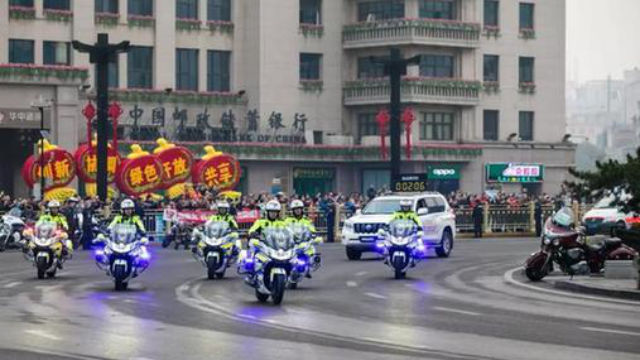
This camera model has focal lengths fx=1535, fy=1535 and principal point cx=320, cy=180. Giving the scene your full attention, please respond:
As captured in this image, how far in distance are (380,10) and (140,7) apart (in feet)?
43.8

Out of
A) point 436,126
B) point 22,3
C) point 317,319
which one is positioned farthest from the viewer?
point 436,126

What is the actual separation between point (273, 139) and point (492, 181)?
42.0 feet

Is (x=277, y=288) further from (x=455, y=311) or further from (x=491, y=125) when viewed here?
(x=491, y=125)

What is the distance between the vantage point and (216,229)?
31.9 m

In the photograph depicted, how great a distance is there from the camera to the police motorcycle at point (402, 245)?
3206cm

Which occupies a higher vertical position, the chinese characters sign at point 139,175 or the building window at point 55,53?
the building window at point 55,53

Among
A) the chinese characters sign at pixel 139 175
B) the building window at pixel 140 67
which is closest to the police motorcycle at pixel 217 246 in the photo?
the chinese characters sign at pixel 139 175

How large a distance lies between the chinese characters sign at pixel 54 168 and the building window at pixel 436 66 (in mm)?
29003

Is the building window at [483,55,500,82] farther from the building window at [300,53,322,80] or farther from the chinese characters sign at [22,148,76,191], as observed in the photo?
the chinese characters sign at [22,148,76,191]

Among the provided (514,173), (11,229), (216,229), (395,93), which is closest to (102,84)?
(11,229)

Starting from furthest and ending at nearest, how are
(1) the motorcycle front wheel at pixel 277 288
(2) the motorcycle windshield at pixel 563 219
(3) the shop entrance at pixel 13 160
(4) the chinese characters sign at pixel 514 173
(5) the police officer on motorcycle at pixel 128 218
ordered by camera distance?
(4) the chinese characters sign at pixel 514 173
(3) the shop entrance at pixel 13 160
(2) the motorcycle windshield at pixel 563 219
(5) the police officer on motorcycle at pixel 128 218
(1) the motorcycle front wheel at pixel 277 288

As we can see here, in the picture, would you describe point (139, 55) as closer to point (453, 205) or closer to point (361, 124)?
point (361, 124)

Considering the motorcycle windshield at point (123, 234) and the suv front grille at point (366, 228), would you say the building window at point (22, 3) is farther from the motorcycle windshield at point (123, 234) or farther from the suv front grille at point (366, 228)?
the motorcycle windshield at point (123, 234)

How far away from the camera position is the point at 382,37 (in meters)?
79.8
